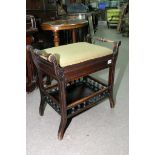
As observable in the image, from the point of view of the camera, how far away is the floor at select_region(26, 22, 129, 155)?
1.35 metres

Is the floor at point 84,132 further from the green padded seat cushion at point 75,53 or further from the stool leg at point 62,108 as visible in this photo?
the green padded seat cushion at point 75,53

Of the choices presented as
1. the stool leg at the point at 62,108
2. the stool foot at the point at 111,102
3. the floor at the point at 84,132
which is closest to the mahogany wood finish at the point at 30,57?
the floor at the point at 84,132

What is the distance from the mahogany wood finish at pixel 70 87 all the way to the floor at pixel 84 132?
0.08 meters

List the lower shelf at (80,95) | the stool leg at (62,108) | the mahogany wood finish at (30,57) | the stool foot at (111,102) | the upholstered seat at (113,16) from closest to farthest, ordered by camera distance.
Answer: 1. the stool leg at (62,108)
2. the lower shelf at (80,95)
3. the stool foot at (111,102)
4. the mahogany wood finish at (30,57)
5. the upholstered seat at (113,16)

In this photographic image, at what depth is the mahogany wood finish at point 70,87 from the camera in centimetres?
133

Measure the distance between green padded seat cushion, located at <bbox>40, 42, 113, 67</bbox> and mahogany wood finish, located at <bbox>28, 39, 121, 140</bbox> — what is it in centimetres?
3

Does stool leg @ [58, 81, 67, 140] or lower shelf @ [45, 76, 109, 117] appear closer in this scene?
stool leg @ [58, 81, 67, 140]

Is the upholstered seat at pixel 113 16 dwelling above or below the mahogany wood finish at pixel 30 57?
above

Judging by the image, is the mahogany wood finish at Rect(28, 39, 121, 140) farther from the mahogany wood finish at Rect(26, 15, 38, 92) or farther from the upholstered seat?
the upholstered seat

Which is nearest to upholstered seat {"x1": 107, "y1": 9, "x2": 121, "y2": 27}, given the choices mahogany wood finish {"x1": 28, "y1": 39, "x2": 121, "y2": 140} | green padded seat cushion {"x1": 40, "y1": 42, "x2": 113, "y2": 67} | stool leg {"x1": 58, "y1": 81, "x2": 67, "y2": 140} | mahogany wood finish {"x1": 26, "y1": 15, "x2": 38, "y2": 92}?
mahogany wood finish {"x1": 26, "y1": 15, "x2": 38, "y2": 92}

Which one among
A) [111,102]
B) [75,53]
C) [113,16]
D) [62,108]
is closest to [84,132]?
[62,108]

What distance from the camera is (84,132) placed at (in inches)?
59.7

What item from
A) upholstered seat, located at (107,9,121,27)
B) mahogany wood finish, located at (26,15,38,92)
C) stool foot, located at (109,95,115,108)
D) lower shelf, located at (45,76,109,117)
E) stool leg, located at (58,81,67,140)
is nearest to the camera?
stool leg, located at (58,81,67,140)
